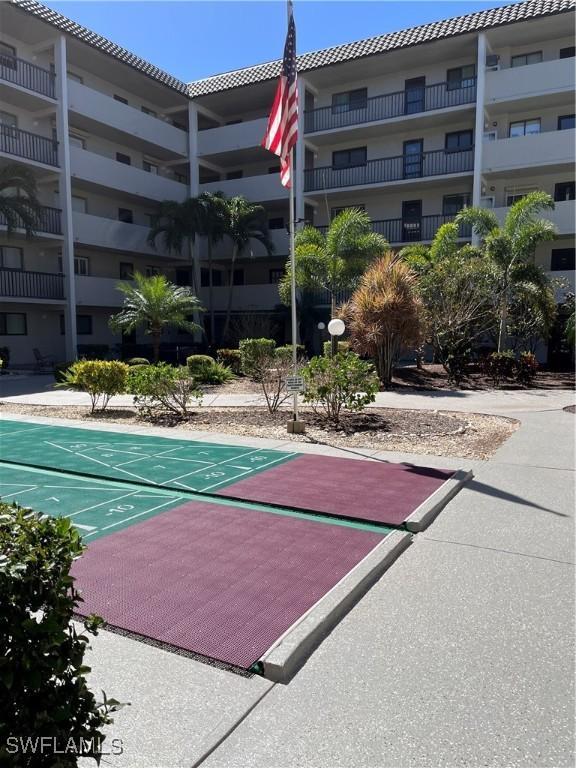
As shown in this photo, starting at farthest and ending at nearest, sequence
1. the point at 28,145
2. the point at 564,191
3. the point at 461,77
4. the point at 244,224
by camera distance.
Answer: the point at 244,224 < the point at 461,77 < the point at 564,191 < the point at 28,145

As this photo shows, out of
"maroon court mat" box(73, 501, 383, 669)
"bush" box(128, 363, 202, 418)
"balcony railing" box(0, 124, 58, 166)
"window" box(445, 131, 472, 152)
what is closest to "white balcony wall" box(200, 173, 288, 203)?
"window" box(445, 131, 472, 152)

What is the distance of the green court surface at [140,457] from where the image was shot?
6.72 m

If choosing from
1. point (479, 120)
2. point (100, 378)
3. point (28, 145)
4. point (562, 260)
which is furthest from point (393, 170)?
point (100, 378)

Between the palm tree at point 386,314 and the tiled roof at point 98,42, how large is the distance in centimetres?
1857

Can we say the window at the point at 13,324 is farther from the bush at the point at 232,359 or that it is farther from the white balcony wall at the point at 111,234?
the bush at the point at 232,359

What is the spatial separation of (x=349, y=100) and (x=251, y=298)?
39.2 feet

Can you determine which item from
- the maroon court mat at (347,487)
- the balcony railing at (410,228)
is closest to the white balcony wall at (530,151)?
the balcony railing at (410,228)

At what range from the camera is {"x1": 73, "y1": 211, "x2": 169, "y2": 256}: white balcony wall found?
26.1m

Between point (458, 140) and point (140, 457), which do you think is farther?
point (458, 140)

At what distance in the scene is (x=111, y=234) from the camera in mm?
27641

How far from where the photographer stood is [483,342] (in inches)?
938

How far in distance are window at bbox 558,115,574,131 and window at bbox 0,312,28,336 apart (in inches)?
1049

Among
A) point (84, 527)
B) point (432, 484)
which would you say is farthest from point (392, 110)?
point (84, 527)

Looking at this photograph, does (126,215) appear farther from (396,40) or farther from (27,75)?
(396,40)
